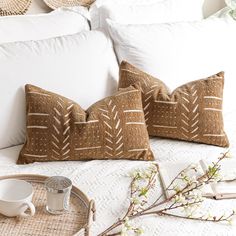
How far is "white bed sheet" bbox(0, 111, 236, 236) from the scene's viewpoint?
1549mm

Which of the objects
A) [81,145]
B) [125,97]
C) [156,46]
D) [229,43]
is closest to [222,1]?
[229,43]

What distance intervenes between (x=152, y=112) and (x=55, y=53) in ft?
1.50

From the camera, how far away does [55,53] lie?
2.01 m

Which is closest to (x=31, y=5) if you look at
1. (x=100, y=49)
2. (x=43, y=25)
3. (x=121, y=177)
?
(x=43, y=25)

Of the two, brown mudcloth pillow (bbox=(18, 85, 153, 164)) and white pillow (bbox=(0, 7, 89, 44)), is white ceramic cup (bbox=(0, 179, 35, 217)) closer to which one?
brown mudcloth pillow (bbox=(18, 85, 153, 164))

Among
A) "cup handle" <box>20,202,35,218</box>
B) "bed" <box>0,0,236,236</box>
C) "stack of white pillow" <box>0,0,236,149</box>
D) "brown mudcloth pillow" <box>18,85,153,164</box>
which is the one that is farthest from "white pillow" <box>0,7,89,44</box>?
"cup handle" <box>20,202,35,218</box>

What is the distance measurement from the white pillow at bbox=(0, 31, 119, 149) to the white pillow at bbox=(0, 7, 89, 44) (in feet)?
0.28

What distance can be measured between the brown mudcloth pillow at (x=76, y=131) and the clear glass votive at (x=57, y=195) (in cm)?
38

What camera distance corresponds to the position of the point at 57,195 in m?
1.45

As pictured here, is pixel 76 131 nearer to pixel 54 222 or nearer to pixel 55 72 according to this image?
pixel 55 72

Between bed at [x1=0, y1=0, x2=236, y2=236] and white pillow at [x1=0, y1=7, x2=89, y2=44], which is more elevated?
white pillow at [x1=0, y1=7, x2=89, y2=44]

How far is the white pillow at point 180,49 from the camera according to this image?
2189mm

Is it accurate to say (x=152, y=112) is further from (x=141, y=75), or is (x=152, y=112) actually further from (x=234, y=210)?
(x=234, y=210)

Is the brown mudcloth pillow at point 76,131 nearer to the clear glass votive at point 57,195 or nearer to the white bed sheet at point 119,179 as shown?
the white bed sheet at point 119,179
